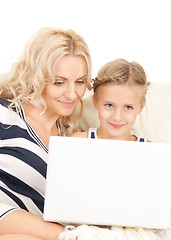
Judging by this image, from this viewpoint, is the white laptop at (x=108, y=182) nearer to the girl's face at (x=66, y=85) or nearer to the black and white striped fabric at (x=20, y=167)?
the black and white striped fabric at (x=20, y=167)

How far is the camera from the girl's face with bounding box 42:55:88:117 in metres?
1.51

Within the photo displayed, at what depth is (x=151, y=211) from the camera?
114cm

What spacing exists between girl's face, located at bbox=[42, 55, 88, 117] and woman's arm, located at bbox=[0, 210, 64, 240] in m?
0.52

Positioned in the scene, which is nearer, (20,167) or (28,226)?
(28,226)

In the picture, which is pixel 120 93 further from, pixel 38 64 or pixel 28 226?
pixel 28 226

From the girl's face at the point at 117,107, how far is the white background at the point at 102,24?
0.64 metres

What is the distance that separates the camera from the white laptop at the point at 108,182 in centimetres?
108

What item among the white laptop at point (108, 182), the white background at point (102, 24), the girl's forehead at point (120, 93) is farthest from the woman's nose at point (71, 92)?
the white background at point (102, 24)

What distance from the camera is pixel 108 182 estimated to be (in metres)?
1.10

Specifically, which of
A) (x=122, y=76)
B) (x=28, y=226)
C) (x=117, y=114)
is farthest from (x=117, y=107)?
(x=28, y=226)

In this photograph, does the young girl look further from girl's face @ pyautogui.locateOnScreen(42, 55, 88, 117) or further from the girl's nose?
girl's face @ pyautogui.locateOnScreen(42, 55, 88, 117)

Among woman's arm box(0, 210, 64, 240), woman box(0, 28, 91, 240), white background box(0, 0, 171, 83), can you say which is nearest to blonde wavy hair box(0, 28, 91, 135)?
woman box(0, 28, 91, 240)

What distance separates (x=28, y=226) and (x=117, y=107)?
678mm

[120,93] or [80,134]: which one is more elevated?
[120,93]
